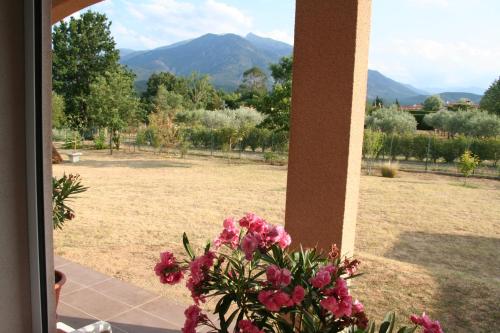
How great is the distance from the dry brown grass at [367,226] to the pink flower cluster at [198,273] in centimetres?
223

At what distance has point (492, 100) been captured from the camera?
41.4 ft

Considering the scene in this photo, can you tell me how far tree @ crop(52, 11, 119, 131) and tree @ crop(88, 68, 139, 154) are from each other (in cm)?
391

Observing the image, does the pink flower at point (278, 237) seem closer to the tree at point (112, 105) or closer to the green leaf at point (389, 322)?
the green leaf at point (389, 322)

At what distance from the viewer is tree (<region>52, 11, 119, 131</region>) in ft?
60.3

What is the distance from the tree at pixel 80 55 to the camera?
18.4 metres

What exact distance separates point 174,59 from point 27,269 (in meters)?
94.6

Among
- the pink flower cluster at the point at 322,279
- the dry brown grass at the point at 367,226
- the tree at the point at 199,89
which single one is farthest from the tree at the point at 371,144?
the tree at the point at 199,89

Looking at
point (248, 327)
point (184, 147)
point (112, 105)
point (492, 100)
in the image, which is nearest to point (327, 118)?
point (248, 327)

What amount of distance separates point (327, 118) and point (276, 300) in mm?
925

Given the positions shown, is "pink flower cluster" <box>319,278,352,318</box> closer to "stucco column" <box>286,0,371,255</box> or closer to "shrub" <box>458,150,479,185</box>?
"stucco column" <box>286,0,371,255</box>

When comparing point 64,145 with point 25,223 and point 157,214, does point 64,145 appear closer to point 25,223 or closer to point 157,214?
point 157,214

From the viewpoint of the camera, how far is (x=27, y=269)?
1.42 meters

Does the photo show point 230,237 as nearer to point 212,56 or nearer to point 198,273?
point 198,273

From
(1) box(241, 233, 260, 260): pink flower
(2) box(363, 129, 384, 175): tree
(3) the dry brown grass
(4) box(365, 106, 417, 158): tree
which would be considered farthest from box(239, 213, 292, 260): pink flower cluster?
(4) box(365, 106, 417, 158): tree
